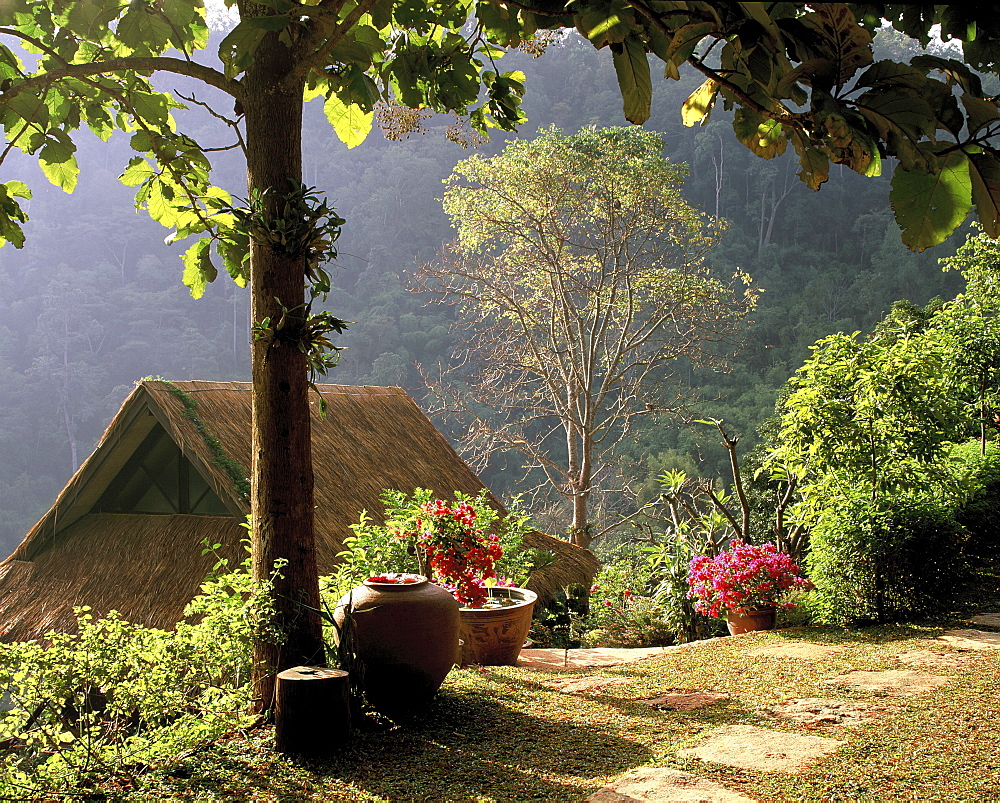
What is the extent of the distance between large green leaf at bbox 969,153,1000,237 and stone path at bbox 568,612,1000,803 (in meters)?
1.88

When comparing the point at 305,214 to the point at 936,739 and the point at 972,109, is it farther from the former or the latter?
the point at 936,739

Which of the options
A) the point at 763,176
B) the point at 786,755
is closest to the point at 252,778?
the point at 786,755

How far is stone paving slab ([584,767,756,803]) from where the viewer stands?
2.13 meters

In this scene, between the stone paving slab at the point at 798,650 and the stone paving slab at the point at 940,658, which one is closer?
the stone paving slab at the point at 940,658

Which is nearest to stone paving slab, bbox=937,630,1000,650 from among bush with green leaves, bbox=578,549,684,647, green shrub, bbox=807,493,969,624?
green shrub, bbox=807,493,969,624

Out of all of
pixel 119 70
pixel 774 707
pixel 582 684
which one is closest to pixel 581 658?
pixel 582 684

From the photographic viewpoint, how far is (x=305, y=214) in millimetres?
2797

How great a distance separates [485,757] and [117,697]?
3.79 feet

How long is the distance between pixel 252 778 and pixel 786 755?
1.65m

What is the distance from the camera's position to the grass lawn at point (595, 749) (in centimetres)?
222

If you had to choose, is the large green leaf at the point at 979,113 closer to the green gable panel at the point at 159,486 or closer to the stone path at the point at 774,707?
the stone path at the point at 774,707

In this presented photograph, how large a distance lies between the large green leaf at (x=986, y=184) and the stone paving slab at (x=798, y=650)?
371cm

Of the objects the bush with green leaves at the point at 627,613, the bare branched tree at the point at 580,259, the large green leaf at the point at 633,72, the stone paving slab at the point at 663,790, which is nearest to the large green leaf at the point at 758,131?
the large green leaf at the point at 633,72

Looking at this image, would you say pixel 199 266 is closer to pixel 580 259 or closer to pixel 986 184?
pixel 986 184
